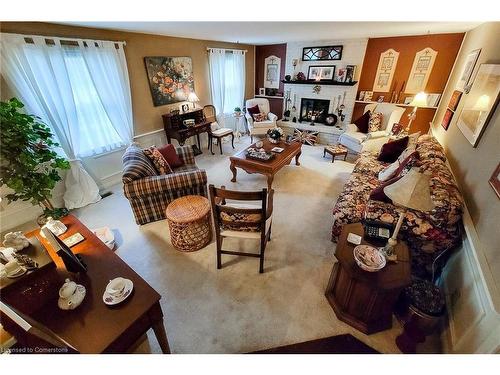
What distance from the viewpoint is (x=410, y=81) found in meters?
4.24

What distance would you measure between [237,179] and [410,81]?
402cm

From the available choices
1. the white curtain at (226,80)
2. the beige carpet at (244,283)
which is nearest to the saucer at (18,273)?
the beige carpet at (244,283)

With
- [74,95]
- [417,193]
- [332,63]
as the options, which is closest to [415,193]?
[417,193]

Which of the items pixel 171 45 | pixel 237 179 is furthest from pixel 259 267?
pixel 171 45

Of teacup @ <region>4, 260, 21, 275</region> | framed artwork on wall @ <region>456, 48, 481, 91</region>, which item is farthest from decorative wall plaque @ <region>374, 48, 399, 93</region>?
teacup @ <region>4, 260, 21, 275</region>

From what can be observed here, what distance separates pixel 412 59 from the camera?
162 inches

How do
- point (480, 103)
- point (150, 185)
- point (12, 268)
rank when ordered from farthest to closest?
point (150, 185) → point (480, 103) → point (12, 268)

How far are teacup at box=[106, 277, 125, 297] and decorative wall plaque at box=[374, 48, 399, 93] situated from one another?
18.3ft

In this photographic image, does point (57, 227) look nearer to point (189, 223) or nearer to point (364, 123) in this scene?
point (189, 223)

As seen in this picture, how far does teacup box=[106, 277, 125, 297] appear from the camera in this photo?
102 centimetres

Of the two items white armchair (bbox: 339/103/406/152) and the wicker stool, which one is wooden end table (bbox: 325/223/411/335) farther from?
white armchair (bbox: 339/103/406/152)

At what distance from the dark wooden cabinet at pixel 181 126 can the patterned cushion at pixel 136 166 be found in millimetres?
1493

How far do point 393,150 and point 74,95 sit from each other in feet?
14.9

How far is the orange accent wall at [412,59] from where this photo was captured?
12.5ft
